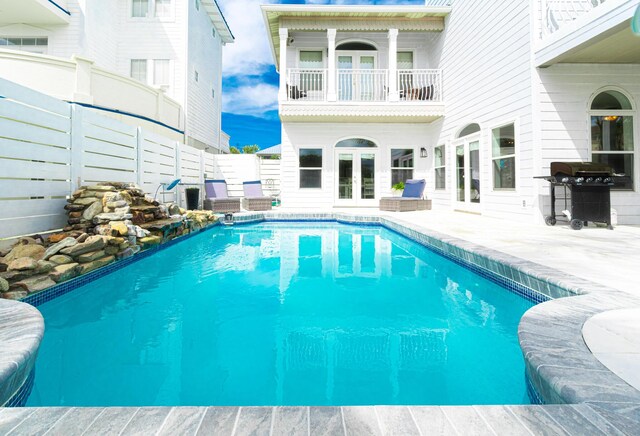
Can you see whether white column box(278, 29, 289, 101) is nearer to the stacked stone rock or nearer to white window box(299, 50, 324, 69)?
white window box(299, 50, 324, 69)

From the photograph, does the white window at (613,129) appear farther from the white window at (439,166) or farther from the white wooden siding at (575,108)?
the white window at (439,166)

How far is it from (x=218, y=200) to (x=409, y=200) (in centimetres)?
577

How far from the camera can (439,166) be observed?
10.7m

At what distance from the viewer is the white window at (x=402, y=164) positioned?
37.4 feet

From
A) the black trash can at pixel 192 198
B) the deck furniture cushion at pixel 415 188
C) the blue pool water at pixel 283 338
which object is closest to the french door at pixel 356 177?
the deck furniture cushion at pixel 415 188

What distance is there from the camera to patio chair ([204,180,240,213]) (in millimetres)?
10039

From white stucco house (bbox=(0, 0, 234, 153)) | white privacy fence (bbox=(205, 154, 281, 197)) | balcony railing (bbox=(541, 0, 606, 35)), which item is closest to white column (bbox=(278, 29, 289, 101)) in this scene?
white privacy fence (bbox=(205, 154, 281, 197))

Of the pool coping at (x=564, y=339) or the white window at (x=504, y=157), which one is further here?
the white window at (x=504, y=157)

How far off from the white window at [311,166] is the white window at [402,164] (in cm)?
252

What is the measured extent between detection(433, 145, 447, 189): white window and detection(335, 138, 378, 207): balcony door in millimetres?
1946

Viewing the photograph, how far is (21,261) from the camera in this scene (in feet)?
9.98

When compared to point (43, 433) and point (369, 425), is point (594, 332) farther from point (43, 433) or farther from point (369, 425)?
point (43, 433)

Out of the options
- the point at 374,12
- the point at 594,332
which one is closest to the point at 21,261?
the point at 594,332

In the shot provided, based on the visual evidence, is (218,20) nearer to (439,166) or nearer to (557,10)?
(439,166)
